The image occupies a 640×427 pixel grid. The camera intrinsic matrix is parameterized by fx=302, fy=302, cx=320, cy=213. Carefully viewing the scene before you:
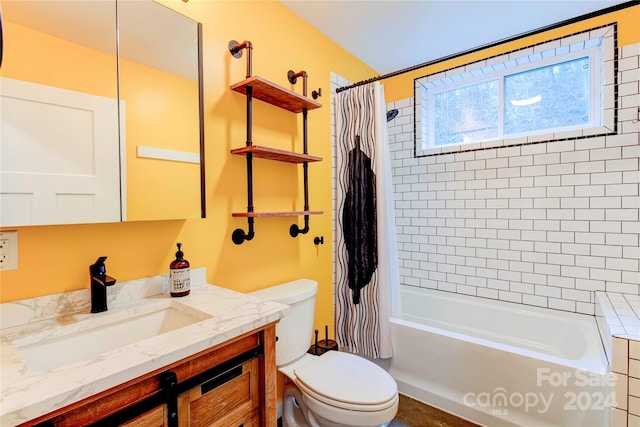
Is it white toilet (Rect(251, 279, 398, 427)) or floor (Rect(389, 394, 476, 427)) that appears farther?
floor (Rect(389, 394, 476, 427))

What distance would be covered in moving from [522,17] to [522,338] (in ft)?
7.23

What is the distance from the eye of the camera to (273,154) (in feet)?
5.40

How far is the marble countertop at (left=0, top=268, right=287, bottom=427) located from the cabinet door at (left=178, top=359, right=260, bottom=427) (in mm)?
134

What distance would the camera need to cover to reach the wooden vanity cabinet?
0.70 meters

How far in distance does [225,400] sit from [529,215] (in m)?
2.26

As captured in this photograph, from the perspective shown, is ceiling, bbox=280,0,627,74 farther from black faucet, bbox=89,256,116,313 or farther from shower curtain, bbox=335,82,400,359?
black faucet, bbox=89,256,116,313

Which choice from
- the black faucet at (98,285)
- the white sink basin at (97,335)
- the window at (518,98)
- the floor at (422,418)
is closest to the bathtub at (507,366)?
the floor at (422,418)

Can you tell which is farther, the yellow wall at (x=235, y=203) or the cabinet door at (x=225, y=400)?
the yellow wall at (x=235, y=203)

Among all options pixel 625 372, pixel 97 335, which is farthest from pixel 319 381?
pixel 625 372

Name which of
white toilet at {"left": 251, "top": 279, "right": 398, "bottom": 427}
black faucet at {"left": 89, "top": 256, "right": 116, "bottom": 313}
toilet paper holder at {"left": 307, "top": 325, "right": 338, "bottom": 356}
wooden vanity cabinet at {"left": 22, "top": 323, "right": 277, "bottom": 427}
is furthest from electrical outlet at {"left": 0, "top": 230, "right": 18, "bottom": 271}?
toilet paper holder at {"left": 307, "top": 325, "right": 338, "bottom": 356}

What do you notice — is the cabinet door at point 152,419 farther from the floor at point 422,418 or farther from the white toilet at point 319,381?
the floor at point 422,418

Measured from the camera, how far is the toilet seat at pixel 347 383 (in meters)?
1.22

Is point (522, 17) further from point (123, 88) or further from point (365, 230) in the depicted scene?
point (123, 88)

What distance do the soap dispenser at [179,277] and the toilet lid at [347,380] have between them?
65 centimetres
